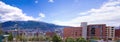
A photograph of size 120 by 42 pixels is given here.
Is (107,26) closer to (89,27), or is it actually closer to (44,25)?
(89,27)

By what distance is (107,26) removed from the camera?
2742 centimetres

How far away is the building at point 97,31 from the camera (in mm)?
26641

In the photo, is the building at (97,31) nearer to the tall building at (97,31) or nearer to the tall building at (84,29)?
the tall building at (97,31)

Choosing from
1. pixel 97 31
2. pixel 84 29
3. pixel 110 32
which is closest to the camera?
pixel 97 31

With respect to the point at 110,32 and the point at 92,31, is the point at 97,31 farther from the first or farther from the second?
the point at 110,32

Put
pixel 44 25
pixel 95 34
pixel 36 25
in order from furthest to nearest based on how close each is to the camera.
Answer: pixel 44 25 < pixel 36 25 < pixel 95 34

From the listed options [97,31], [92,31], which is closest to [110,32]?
[97,31]

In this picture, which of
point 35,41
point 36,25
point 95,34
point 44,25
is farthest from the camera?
point 44,25

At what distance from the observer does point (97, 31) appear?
27219 millimetres

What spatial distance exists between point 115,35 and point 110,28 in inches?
54.2

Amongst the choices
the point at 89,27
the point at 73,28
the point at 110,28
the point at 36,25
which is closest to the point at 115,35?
the point at 110,28

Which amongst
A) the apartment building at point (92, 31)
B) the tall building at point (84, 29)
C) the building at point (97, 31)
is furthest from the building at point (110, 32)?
the tall building at point (84, 29)

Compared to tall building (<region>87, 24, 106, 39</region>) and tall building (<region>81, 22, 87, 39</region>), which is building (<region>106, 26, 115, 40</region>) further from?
tall building (<region>81, 22, 87, 39</region>)

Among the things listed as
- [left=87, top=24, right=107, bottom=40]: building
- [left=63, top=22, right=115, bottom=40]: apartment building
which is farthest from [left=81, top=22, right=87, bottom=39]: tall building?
[left=87, top=24, right=107, bottom=40]: building
